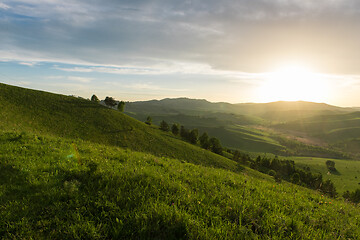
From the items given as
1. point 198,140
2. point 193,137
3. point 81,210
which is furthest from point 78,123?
point 198,140

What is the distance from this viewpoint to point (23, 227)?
3.94 m

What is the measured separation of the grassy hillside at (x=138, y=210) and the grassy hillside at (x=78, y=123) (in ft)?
123

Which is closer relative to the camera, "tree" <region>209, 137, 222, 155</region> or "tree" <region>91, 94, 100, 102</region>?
"tree" <region>91, 94, 100, 102</region>

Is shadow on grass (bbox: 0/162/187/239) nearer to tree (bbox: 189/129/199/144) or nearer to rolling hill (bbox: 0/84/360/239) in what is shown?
rolling hill (bbox: 0/84/360/239)

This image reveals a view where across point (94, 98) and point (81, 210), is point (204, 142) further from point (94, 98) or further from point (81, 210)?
point (81, 210)

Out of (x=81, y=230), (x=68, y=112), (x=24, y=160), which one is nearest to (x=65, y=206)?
(x=81, y=230)

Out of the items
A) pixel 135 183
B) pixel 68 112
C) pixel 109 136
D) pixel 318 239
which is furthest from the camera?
pixel 68 112

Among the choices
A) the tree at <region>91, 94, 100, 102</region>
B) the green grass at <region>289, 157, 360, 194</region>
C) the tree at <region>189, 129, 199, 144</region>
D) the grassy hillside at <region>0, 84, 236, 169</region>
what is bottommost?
the green grass at <region>289, 157, 360, 194</region>

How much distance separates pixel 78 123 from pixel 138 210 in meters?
52.3

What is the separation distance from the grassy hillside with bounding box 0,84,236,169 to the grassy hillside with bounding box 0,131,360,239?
37.5 m

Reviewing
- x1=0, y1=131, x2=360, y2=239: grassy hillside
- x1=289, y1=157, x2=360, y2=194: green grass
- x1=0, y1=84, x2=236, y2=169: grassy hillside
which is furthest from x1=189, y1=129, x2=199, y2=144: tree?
x1=289, y1=157, x2=360, y2=194: green grass

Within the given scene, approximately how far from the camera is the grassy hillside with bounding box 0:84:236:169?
40972 mm

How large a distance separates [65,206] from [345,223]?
28.7 ft

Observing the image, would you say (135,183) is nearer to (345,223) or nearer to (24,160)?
(24,160)
